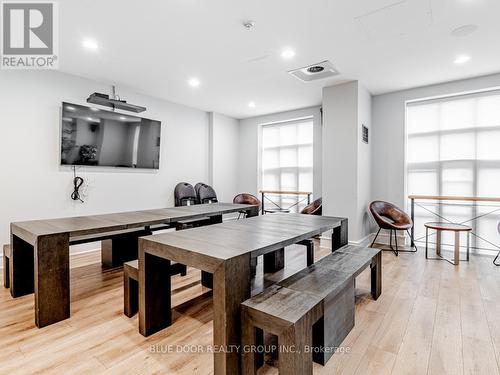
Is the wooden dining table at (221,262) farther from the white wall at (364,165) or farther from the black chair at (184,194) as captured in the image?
the black chair at (184,194)

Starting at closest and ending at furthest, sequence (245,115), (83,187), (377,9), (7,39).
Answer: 1. (377,9)
2. (7,39)
3. (83,187)
4. (245,115)

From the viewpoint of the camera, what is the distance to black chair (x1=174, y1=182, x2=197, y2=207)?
505 centimetres

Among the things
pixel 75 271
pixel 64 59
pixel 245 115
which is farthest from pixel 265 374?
pixel 245 115

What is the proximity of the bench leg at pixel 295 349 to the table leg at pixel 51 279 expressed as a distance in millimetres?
1781

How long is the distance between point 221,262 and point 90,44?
2.97 metres

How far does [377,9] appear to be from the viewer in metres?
2.27

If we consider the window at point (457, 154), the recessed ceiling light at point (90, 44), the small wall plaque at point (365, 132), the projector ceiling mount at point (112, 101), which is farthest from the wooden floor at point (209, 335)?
the recessed ceiling light at point (90, 44)

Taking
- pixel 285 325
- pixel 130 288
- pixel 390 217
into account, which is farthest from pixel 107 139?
pixel 390 217

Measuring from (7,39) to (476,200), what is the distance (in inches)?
237

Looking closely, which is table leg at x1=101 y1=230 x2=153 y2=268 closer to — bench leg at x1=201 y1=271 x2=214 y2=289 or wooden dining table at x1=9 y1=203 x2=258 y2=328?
wooden dining table at x1=9 y1=203 x2=258 y2=328

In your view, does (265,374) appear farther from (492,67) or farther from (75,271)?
(492,67)

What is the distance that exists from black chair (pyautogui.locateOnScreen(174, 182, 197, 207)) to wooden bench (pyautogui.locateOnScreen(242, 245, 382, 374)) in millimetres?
3481

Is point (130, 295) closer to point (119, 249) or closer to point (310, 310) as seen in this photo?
point (119, 249)

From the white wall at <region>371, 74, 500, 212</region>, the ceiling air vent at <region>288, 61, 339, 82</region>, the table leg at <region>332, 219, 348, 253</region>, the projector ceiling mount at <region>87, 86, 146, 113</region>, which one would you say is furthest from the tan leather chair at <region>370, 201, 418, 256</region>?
the projector ceiling mount at <region>87, 86, 146, 113</region>
